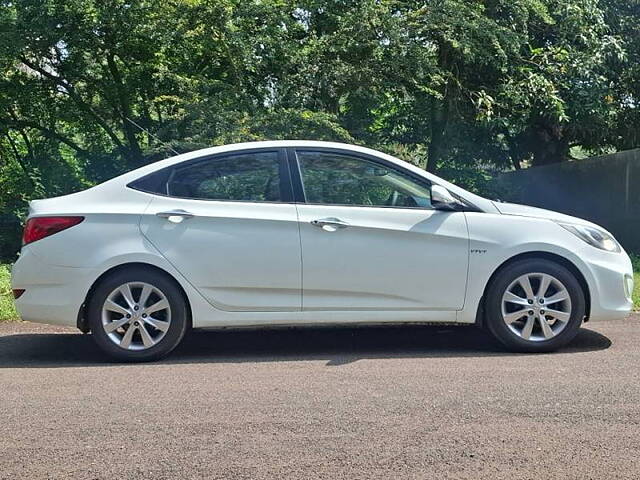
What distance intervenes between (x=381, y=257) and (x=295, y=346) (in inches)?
46.5

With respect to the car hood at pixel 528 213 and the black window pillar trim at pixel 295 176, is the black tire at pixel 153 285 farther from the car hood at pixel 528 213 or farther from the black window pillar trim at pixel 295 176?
the car hood at pixel 528 213

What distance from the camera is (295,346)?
624cm

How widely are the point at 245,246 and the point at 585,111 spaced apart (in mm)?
9041

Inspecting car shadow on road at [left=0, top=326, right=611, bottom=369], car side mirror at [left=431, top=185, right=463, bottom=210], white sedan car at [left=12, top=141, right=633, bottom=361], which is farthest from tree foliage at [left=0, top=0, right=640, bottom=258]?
car side mirror at [left=431, top=185, right=463, bottom=210]

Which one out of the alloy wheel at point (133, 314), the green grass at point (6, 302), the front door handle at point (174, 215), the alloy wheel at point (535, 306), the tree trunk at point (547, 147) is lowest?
the green grass at point (6, 302)

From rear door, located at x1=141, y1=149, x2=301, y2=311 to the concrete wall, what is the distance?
30.5ft

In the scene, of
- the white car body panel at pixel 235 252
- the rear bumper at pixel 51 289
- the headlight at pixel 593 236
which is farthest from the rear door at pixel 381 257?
the rear bumper at pixel 51 289

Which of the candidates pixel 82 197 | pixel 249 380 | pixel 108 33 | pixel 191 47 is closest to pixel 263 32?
pixel 191 47

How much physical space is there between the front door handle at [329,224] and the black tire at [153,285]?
1.19m

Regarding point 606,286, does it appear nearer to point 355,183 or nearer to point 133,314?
point 355,183

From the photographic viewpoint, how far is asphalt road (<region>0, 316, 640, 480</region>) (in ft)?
11.8

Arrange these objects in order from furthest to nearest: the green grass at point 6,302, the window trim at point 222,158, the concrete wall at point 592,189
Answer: the concrete wall at point 592,189 < the green grass at point 6,302 < the window trim at point 222,158

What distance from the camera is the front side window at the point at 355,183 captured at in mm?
5832

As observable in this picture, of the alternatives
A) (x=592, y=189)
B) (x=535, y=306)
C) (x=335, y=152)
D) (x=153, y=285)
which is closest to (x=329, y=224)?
(x=335, y=152)
